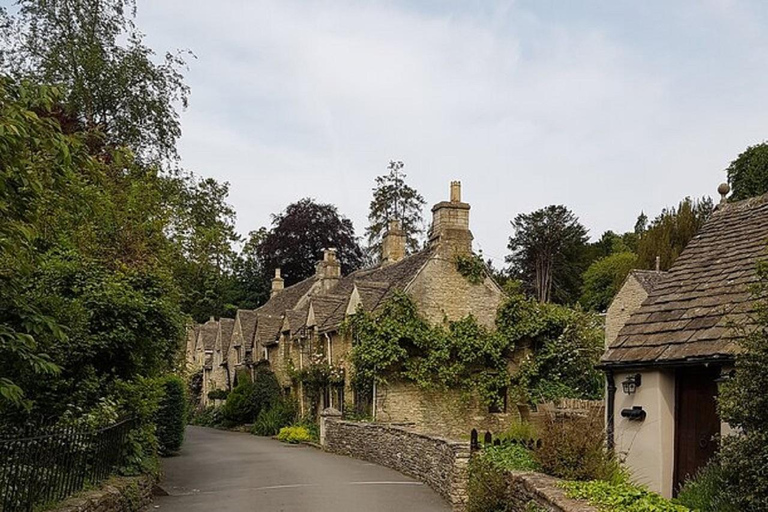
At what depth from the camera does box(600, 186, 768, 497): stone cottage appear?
35.2 feet

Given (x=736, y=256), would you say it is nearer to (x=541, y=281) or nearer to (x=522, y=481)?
(x=522, y=481)

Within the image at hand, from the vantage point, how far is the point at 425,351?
90.1ft

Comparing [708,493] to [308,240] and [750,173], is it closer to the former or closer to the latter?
[750,173]

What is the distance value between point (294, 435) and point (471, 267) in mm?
10093

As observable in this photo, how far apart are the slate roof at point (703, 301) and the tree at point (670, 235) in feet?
123

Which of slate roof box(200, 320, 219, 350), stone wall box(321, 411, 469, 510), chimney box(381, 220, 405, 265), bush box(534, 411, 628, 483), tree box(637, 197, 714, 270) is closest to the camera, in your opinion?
bush box(534, 411, 628, 483)

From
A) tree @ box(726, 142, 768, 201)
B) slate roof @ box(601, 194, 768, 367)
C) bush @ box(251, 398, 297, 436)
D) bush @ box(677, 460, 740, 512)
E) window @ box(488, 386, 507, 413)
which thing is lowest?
bush @ box(251, 398, 297, 436)

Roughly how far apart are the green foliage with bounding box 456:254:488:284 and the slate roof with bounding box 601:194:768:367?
14406mm

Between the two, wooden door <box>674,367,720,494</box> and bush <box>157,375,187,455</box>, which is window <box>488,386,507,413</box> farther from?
wooden door <box>674,367,720,494</box>

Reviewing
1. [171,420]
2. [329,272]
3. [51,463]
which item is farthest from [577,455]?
[329,272]

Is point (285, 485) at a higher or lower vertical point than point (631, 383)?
lower

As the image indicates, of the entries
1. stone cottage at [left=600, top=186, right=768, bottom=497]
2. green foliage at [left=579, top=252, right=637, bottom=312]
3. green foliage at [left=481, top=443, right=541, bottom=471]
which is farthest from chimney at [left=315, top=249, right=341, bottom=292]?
stone cottage at [left=600, top=186, right=768, bottom=497]

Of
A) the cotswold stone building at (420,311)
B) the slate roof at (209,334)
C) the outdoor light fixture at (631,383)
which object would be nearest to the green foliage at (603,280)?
the cotswold stone building at (420,311)

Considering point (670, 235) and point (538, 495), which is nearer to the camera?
point (538, 495)
